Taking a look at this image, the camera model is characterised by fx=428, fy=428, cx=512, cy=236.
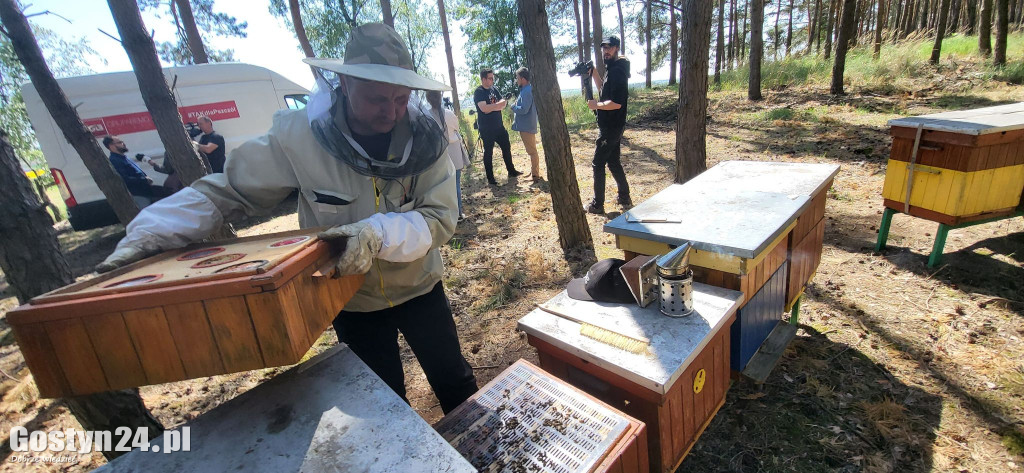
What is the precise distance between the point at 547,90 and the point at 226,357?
3.77 metres

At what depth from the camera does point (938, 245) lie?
3.62 m

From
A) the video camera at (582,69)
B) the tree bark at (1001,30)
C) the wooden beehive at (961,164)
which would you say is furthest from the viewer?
the tree bark at (1001,30)

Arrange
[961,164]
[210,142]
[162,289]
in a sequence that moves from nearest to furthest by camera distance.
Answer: [162,289] < [961,164] < [210,142]

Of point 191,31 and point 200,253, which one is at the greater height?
point 191,31

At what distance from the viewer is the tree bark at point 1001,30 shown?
9.34m

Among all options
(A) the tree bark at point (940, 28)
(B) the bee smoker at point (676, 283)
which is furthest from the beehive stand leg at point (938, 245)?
(A) the tree bark at point (940, 28)

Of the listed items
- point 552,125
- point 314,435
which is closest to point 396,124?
point 314,435

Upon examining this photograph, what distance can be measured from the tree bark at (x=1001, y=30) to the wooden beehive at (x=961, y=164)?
9.41 meters

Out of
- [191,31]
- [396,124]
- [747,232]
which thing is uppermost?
[191,31]

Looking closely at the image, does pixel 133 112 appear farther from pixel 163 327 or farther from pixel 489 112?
pixel 163 327

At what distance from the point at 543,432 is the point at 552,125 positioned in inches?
135

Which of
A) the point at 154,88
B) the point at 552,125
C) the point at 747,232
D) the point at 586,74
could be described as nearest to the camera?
the point at 747,232

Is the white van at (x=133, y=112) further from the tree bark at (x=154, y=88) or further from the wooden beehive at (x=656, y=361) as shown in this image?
the wooden beehive at (x=656, y=361)

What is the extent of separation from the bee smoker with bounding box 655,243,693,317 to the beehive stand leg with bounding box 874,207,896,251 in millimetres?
3342
